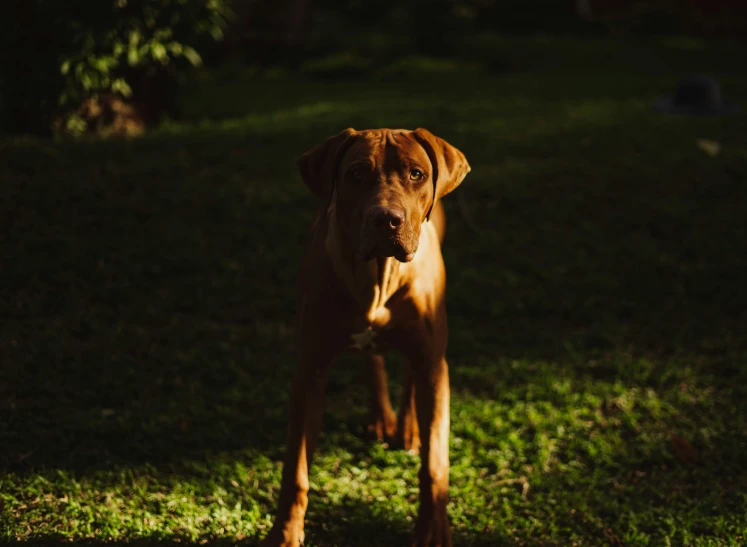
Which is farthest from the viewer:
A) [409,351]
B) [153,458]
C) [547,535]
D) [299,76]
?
[299,76]

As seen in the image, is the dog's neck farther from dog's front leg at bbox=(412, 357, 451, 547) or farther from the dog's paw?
the dog's paw

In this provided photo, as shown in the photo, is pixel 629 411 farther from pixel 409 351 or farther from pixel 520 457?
pixel 409 351

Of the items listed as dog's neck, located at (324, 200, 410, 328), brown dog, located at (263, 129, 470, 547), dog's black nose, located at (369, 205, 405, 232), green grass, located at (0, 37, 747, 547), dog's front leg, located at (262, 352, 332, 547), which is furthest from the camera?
green grass, located at (0, 37, 747, 547)

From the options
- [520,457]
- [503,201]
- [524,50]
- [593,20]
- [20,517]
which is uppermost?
[593,20]

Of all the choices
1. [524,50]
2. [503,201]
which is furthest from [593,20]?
[503,201]

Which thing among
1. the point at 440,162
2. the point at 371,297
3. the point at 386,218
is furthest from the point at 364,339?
the point at 440,162

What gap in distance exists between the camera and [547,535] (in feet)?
11.3

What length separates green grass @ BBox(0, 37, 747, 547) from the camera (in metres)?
3.57


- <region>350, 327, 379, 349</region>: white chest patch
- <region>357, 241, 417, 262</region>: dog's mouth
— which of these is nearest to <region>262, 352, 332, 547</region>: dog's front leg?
<region>350, 327, 379, 349</region>: white chest patch

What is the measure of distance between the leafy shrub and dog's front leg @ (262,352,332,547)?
194 inches

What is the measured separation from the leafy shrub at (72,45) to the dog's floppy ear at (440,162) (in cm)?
489

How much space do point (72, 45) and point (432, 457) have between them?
5.61 meters

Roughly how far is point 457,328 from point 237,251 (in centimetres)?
194

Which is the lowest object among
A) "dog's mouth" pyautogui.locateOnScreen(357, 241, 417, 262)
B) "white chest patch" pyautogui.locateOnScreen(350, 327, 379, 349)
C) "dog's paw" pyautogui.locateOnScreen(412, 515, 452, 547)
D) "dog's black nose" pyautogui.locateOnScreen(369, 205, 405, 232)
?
"dog's paw" pyautogui.locateOnScreen(412, 515, 452, 547)
